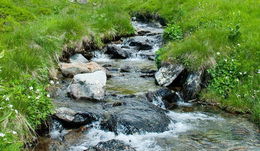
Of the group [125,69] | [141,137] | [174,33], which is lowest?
[141,137]

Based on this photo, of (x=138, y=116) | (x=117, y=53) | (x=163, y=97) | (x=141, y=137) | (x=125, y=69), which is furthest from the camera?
(x=117, y=53)

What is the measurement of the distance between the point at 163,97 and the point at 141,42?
6751 mm

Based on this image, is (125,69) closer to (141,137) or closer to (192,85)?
(192,85)

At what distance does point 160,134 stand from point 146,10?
58.1 feet

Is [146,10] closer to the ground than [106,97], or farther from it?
farther from it

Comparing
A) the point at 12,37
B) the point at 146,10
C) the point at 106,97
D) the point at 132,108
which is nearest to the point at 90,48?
the point at 12,37

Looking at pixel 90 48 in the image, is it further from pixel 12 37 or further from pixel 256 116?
pixel 256 116

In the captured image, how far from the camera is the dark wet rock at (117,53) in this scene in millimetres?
16047

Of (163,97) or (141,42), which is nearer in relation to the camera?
(163,97)

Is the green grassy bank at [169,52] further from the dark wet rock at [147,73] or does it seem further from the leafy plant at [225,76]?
the dark wet rock at [147,73]

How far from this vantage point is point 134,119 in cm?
924

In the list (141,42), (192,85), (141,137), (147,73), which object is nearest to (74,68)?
(147,73)

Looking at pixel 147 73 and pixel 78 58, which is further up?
pixel 78 58

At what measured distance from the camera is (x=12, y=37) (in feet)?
40.5
